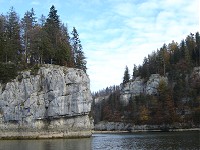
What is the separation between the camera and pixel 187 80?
13738cm

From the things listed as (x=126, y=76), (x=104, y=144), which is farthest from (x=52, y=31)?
(x=126, y=76)

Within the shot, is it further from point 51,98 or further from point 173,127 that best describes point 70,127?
point 173,127

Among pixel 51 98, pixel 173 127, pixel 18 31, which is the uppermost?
pixel 18 31

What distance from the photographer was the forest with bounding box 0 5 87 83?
255ft

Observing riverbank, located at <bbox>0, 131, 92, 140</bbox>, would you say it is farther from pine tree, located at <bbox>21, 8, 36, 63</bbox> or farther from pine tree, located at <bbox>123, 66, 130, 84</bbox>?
pine tree, located at <bbox>123, 66, 130, 84</bbox>

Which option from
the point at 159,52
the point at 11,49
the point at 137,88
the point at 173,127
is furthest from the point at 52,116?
the point at 159,52

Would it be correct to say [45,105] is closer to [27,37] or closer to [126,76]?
[27,37]

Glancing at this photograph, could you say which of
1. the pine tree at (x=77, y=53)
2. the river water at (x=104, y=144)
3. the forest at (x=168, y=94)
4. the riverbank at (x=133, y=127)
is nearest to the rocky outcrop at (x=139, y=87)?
the forest at (x=168, y=94)

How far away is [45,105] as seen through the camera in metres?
73.1

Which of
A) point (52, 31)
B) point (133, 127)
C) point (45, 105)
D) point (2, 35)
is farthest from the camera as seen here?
point (133, 127)

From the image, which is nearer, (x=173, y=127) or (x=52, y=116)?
(x=52, y=116)

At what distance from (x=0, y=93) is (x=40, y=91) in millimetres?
8453

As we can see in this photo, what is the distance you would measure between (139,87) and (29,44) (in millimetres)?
82591

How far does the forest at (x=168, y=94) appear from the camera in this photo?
12801cm
